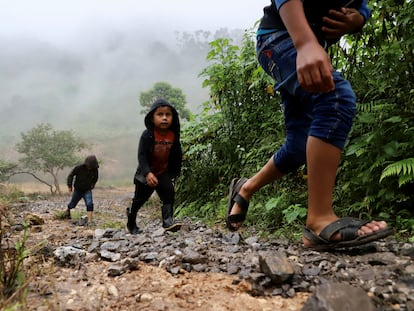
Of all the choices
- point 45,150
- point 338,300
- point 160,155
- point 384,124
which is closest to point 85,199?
point 160,155

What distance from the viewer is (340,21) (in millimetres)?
1861

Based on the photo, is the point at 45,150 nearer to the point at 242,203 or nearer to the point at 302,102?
the point at 242,203

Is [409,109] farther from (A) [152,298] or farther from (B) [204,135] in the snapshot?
(B) [204,135]

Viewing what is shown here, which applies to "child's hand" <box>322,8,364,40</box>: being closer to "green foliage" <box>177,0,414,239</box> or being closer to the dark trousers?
"green foliage" <box>177,0,414,239</box>

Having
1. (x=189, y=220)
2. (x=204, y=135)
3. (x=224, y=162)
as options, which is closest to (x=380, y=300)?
(x=189, y=220)

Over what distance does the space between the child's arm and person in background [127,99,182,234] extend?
260 centimetres

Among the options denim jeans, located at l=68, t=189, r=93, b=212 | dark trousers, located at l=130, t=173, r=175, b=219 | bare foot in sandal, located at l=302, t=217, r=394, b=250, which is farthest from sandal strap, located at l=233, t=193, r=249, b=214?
denim jeans, located at l=68, t=189, r=93, b=212

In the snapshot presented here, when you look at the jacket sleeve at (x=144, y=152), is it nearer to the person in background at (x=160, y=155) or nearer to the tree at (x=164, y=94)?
the person in background at (x=160, y=155)

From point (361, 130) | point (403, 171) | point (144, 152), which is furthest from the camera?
point (144, 152)

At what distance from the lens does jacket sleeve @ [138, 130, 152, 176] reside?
12.9ft

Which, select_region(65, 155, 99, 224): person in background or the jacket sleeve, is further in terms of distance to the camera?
select_region(65, 155, 99, 224): person in background

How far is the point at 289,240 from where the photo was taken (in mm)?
2572

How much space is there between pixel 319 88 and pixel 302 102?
12.2 inches

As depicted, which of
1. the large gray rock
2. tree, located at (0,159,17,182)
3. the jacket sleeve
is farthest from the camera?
tree, located at (0,159,17,182)
